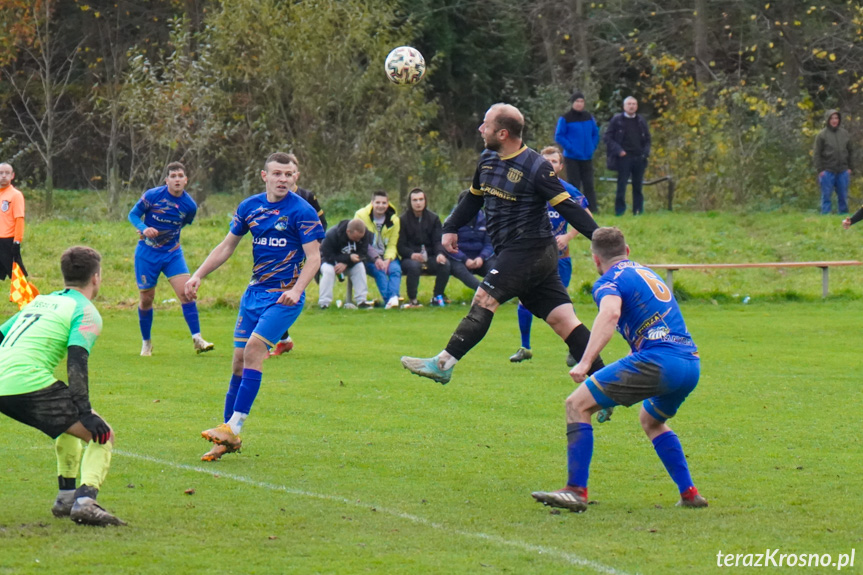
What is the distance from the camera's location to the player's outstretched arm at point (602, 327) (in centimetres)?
582

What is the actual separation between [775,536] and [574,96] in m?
16.6

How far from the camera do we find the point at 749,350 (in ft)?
43.4

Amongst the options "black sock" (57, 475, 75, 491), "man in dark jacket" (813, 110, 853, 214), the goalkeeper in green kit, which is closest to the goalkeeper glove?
the goalkeeper in green kit

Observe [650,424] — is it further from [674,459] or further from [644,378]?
[644,378]

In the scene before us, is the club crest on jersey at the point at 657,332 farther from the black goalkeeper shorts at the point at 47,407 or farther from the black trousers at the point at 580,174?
the black trousers at the point at 580,174

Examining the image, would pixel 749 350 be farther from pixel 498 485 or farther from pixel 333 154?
pixel 333 154

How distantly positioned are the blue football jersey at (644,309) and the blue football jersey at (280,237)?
2.59 m

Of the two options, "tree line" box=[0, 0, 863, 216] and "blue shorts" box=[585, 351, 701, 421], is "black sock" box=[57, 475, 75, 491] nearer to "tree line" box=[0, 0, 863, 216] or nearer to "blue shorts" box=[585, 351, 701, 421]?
"blue shorts" box=[585, 351, 701, 421]

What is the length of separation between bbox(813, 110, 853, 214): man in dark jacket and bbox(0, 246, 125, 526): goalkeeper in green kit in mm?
20307

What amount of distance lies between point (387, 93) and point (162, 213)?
53.2 feet

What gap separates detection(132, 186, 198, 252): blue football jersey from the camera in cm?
1265

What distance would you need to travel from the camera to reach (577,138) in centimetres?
2150

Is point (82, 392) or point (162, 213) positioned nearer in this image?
point (82, 392)

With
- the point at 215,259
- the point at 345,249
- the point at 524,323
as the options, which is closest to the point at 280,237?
the point at 215,259
